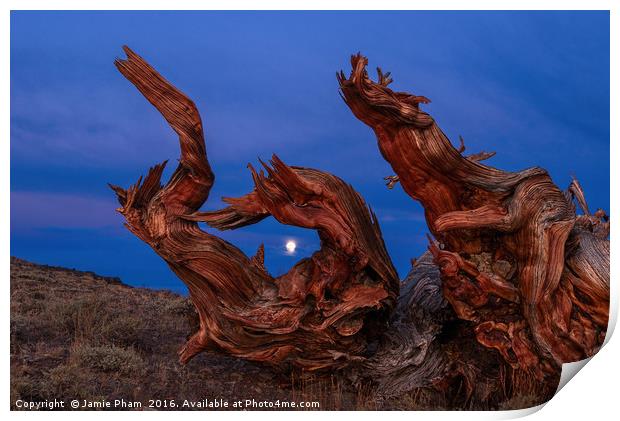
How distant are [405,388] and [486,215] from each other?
2.50m

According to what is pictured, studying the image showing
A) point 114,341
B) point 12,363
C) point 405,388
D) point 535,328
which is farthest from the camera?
point 114,341

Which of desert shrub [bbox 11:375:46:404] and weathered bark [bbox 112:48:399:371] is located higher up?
weathered bark [bbox 112:48:399:371]

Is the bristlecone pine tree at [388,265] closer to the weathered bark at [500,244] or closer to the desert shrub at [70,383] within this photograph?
the weathered bark at [500,244]

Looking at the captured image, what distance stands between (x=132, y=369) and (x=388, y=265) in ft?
12.7

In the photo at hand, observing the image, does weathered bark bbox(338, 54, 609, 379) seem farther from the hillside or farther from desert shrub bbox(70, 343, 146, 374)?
desert shrub bbox(70, 343, 146, 374)

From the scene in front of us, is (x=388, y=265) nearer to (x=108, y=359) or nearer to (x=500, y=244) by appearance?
(x=500, y=244)

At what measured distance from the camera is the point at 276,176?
7.50 metres

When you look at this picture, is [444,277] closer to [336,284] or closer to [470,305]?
[470,305]

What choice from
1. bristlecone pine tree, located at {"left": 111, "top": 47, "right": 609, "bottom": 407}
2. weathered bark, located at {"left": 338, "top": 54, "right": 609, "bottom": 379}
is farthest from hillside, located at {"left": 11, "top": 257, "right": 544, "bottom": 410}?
weathered bark, located at {"left": 338, "top": 54, "right": 609, "bottom": 379}

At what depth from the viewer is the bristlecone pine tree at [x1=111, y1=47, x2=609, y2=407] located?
293 inches

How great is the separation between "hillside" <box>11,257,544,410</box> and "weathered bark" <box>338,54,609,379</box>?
1.47 meters

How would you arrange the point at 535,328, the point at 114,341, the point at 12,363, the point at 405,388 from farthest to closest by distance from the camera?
1. the point at 114,341
2. the point at 12,363
3. the point at 405,388
4. the point at 535,328

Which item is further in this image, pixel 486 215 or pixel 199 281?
pixel 199 281
